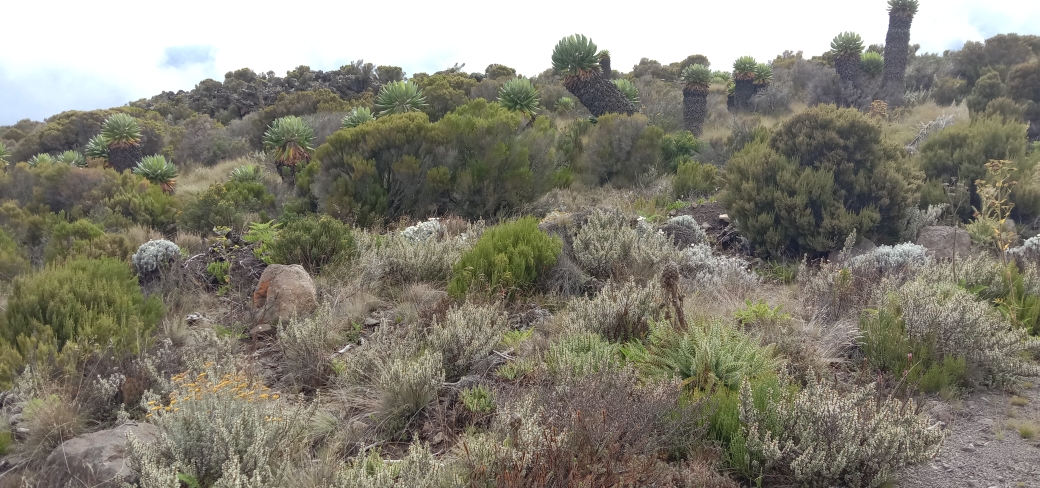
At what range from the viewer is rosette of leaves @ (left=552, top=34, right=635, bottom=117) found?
51.6 ft

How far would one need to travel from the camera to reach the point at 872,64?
69.7 feet

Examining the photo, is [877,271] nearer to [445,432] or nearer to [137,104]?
[445,432]

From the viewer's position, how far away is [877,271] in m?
5.81

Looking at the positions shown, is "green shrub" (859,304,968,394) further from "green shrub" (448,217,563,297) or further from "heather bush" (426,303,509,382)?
"green shrub" (448,217,563,297)

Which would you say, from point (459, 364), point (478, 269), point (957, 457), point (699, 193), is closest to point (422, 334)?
point (459, 364)

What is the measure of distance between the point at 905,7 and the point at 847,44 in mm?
2118

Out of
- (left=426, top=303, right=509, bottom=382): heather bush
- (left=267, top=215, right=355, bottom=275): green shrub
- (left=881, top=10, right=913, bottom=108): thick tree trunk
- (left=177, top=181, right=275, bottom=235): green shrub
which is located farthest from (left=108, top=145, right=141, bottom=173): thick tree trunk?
(left=881, top=10, right=913, bottom=108): thick tree trunk

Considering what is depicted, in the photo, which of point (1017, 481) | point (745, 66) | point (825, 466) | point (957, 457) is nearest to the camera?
point (825, 466)

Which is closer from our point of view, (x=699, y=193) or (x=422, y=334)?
(x=422, y=334)

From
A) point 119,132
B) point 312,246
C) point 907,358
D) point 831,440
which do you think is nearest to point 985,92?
point 907,358

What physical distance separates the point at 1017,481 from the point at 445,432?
9.05 ft

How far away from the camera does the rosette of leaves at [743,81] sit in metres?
21.1

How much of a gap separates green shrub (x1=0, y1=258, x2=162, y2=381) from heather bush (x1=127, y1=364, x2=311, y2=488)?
1578 millimetres

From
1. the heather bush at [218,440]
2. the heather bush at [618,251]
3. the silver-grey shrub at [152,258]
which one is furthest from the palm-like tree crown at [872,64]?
the heather bush at [218,440]
